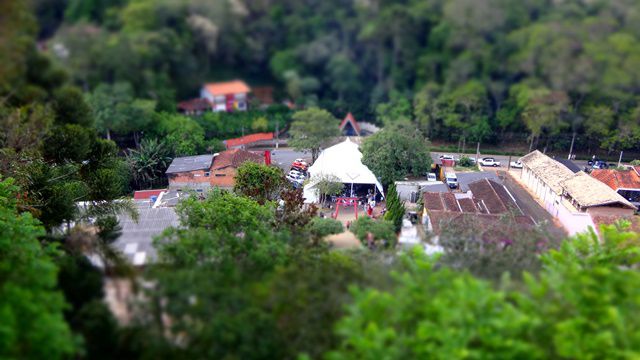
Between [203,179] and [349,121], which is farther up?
[349,121]

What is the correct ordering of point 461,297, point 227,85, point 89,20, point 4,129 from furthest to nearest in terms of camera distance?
point 89,20 → point 227,85 → point 4,129 → point 461,297

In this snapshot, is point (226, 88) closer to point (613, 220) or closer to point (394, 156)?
point (394, 156)

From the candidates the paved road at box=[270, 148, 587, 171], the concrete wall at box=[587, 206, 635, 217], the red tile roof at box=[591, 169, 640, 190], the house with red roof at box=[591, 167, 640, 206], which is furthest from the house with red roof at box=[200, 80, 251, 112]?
the concrete wall at box=[587, 206, 635, 217]

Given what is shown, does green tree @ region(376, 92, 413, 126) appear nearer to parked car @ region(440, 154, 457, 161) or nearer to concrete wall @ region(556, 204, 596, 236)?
parked car @ region(440, 154, 457, 161)

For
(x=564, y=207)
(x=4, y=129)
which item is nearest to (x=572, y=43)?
(x=564, y=207)

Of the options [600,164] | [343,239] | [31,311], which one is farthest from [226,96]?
[31,311]

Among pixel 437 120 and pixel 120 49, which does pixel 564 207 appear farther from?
pixel 120 49
